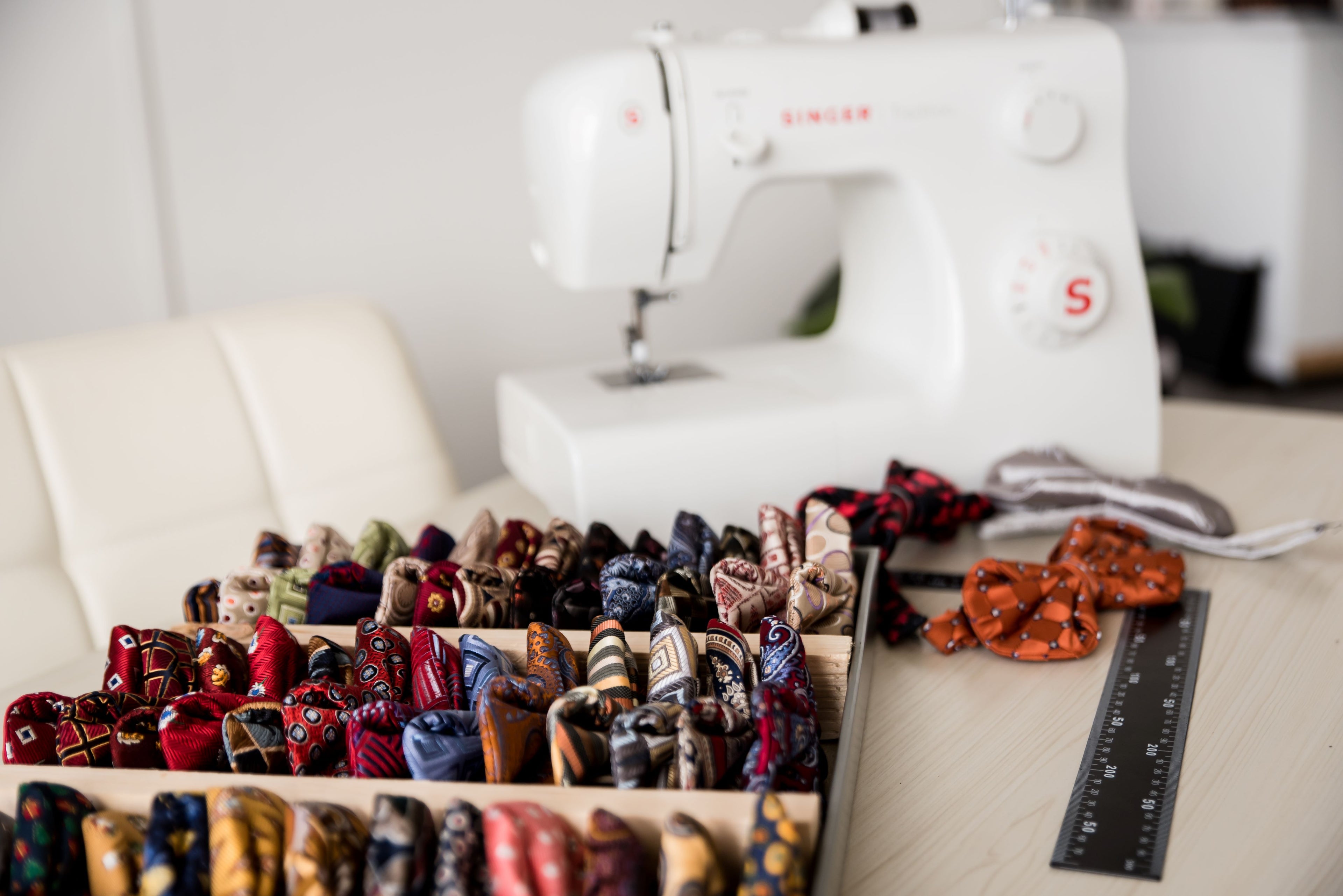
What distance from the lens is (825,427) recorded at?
1307 mm

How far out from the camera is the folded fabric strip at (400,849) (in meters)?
0.58

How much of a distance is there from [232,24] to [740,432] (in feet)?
4.82

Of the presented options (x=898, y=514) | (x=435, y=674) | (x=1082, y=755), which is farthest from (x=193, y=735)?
(x=898, y=514)

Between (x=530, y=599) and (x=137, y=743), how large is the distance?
1.05ft

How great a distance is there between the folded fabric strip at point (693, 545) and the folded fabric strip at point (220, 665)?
36 centimetres

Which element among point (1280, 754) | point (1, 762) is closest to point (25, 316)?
point (1, 762)

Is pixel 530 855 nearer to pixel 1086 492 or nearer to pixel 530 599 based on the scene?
pixel 530 599

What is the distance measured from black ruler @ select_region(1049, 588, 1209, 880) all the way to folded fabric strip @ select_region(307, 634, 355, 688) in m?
0.52

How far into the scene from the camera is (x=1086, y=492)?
1.30 meters

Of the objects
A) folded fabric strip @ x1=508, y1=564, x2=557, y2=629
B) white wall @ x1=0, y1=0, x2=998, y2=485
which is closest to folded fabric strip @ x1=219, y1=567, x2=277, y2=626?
folded fabric strip @ x1=508, y1=564, x2=557, y2=629

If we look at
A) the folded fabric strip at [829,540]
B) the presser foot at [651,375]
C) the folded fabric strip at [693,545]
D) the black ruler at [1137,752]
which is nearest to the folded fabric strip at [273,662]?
the folded fabric strip at [693,545]

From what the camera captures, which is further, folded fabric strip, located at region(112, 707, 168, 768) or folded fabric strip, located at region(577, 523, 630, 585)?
folded fabric strip, located at region(577, 523, 630, 585)

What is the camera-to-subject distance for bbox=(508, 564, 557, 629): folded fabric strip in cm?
92

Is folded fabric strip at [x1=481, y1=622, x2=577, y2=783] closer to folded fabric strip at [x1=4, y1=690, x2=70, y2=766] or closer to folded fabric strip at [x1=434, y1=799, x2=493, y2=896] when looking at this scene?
folded fabric strip at [x1=434, y1=799, x2=493, y2=896]
